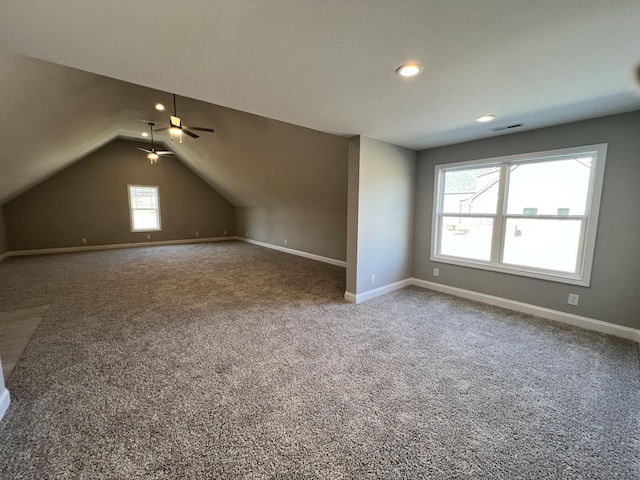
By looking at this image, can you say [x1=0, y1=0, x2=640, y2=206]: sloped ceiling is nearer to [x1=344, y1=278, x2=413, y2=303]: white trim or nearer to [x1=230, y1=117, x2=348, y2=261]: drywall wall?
[x1=230, y1=117, x2=348, y2=261]: drywall wall

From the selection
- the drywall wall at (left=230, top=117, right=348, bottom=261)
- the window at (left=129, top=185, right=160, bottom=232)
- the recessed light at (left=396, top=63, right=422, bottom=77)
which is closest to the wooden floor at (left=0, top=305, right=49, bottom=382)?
the recessed light at (left=396, top=63, right=422, bottom=77)

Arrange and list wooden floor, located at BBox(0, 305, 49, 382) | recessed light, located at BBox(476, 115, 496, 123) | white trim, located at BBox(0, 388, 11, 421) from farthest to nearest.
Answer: recessed light, located at BBox(476, 115, 496, 123) < wooden floor, located at BBox(0, 305, 49, 382) < white trim, located at BBox(0, 388, 11, 421)

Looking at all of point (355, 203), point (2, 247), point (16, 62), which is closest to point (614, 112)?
point (355, 203)

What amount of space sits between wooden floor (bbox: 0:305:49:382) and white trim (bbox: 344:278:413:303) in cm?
332

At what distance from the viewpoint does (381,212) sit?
385 centimetres

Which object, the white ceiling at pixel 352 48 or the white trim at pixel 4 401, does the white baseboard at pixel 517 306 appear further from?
the white trim at pixel 4 401

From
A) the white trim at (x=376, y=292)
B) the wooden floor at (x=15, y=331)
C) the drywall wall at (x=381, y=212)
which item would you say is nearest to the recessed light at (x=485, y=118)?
the drywall wall at (x=381, y=212)

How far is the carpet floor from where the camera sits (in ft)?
4.49

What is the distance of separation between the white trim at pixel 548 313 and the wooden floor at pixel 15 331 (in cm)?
485

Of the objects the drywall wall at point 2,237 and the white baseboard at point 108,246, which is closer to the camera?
the drywall wall at point 2,237

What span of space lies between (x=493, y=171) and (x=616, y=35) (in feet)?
7.46

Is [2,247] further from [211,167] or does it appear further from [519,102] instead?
[519,102]

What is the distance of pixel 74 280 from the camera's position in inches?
180

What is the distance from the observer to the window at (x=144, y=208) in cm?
822
